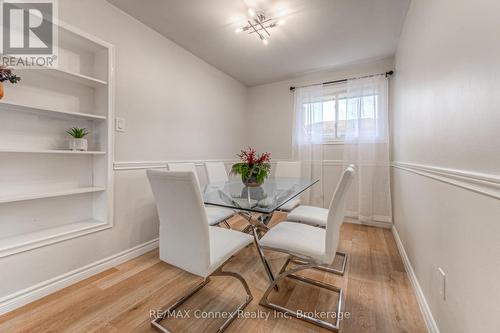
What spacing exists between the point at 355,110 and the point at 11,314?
391 centimetres

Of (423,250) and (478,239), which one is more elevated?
(478,239)

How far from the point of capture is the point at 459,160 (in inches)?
34.5

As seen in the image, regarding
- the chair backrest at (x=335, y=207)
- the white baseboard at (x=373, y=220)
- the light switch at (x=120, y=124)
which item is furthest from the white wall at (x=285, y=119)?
the light switch at (x=120, y=124)

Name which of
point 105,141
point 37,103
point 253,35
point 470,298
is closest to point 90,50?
point 37,103

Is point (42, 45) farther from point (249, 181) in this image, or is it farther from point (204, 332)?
point (204, 332)

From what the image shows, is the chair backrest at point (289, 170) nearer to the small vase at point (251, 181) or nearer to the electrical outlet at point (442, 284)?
the small vase at point (251, 181)

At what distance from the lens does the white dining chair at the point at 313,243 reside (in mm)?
1157

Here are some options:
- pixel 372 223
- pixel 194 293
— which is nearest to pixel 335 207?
pixel 194 293

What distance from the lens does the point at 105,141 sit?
179 centimetres

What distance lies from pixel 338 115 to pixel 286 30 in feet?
5.02

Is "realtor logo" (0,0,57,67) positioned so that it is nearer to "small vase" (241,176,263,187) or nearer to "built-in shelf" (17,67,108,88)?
"built-in shelf" (17,67,108,88)

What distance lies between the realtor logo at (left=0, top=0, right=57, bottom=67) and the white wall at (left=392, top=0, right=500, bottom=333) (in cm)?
241

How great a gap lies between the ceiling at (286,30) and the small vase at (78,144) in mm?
1290

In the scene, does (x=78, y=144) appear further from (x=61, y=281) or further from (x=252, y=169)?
(x=252, y=169)
